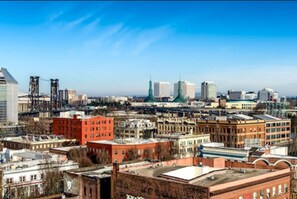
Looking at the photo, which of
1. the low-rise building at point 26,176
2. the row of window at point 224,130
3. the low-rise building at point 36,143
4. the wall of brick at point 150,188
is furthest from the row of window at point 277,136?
the wall of brick at point 150,188

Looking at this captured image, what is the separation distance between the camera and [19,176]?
41312 millimetres

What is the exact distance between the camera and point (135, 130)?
90062 millimetres

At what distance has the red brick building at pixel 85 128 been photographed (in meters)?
78.3

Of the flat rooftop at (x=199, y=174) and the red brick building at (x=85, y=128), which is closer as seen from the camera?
the flat rooftop at (x=199, y=174)

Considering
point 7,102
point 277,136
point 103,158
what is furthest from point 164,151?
point 7,102

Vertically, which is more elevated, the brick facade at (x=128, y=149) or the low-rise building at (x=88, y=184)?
the low-rise building at (x=88, y=184)

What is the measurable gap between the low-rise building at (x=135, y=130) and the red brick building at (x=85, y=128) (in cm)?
825

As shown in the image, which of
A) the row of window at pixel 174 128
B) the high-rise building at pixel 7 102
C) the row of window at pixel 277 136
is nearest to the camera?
the row of window at pixel 277 136

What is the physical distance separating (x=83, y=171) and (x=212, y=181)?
507 inches

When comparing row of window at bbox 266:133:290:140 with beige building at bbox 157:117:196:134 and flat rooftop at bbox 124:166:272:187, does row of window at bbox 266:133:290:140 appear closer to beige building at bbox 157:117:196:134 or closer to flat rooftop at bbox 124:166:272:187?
beige building at bbox 157:117:196:134

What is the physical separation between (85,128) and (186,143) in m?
19.5

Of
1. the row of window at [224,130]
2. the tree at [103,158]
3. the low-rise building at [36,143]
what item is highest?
the row of window at [224,130]

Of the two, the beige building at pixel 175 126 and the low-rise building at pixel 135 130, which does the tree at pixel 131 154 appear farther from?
the low-rise building at pixel 135 130

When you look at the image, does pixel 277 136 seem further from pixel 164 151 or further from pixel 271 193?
pixel 271 193
